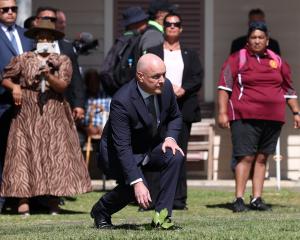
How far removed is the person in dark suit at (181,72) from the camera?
512 inches

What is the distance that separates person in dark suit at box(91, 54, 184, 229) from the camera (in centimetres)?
979

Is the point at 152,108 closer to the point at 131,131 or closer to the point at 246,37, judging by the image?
the point at 131,131

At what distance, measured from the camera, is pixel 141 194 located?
31.4 ft

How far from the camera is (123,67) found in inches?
529

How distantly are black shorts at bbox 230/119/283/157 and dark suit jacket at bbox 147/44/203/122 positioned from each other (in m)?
0.47

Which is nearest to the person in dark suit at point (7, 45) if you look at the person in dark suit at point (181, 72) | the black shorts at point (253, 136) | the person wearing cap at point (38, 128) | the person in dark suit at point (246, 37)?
the person wearing cap at point (38, 128)

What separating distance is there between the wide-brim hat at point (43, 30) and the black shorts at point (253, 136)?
2067 millimetres

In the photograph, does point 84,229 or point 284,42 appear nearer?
point 84,229

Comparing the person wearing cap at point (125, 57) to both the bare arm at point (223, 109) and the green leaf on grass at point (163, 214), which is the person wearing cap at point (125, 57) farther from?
the green leaf on grass at point (163, 214)

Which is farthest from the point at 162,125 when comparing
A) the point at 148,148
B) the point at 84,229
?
the point at 84,229

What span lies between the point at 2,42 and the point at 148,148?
3.33 metres

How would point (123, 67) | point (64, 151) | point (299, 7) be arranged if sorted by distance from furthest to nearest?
point (299, 7) → point (123, 67) → point (64, 151)

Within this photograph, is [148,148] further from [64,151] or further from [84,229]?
[64,151]

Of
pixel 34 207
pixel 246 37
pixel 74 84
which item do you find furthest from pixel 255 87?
pixel 246 37
